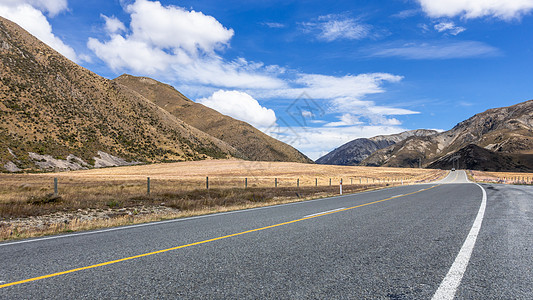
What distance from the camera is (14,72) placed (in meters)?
85.5

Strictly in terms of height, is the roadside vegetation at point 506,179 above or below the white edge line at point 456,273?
below

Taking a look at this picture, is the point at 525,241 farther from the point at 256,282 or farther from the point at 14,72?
the point at 14,72

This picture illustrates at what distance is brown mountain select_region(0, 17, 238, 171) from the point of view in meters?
68.7

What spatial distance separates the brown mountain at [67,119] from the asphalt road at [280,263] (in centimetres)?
6587

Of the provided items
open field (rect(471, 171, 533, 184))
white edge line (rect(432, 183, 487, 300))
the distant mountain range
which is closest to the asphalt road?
white edge line (rect(432, 183, 487, 300))

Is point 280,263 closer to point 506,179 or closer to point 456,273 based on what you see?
point 456,273

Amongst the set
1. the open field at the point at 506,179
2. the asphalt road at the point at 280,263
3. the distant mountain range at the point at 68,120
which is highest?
the distant mountain range at the point at 68,120

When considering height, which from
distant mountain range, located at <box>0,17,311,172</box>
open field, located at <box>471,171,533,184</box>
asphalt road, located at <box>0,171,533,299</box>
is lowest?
open field, located at <box>471,171,533,184</box>

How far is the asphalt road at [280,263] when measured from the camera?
4.15m

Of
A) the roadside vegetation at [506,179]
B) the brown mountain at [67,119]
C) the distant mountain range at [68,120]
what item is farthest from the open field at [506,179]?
the brown mountain at [67,119]

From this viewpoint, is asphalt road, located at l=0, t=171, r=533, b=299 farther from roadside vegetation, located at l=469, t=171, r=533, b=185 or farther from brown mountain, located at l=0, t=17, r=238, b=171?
brown mountain, located at l=0, t=17, r=238, b=171

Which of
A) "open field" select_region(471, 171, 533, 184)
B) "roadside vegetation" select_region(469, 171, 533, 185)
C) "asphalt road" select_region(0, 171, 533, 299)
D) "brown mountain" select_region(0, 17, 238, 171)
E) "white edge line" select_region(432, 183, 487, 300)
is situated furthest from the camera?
"brown mountain" select_region(0, 17, 238, 171)

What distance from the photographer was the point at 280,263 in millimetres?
5352

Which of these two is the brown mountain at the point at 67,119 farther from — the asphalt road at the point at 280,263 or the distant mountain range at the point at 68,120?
the asphalt road at the point at 280,263
